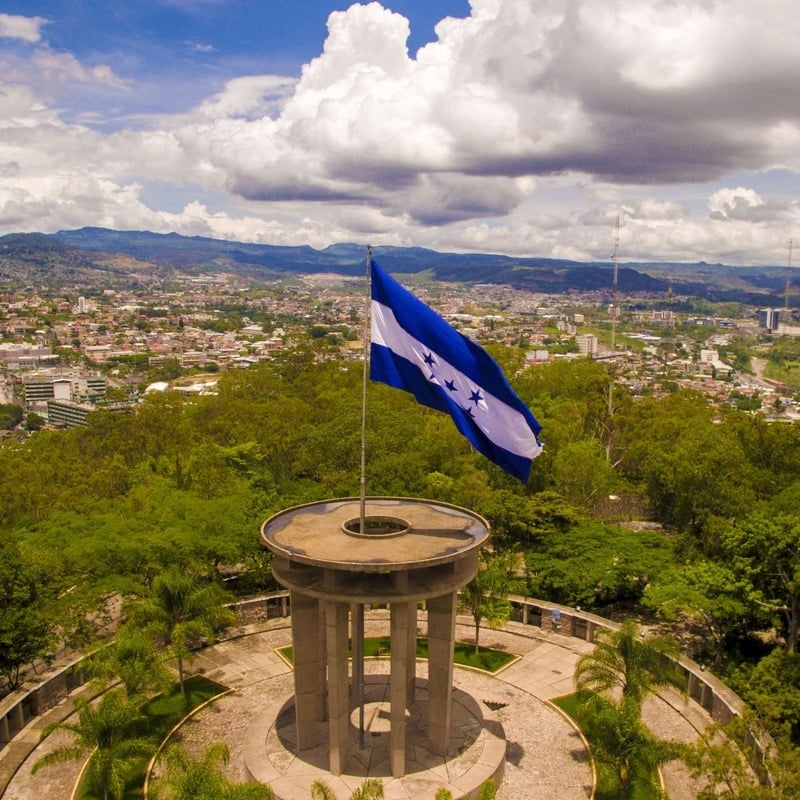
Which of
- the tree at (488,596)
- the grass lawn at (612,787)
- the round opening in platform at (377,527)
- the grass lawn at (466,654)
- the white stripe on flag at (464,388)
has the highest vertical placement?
the white stripe on flag at (464,388)

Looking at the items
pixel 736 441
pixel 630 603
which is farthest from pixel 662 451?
pixel 630 603

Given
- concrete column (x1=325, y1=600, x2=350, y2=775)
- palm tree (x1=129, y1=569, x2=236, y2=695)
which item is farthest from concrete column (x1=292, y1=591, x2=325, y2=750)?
palm tree (x1=129, y1=569, x2=236, y2=695)

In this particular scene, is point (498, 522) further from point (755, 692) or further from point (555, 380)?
point (555, 380)

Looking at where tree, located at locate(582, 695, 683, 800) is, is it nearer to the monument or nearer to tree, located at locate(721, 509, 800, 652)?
the monument

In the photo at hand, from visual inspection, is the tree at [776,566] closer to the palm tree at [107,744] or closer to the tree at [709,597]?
the tree at [709,597]

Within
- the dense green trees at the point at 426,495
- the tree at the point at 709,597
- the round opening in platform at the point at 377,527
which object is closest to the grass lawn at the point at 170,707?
the dense green trees at the point at 426,495

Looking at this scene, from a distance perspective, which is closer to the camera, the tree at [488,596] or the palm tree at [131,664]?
the palm tree at [131,664]

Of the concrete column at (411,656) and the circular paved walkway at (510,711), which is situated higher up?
the concrete column at (411,656)
